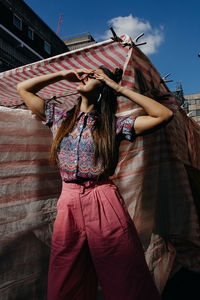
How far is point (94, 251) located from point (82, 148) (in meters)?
0.60

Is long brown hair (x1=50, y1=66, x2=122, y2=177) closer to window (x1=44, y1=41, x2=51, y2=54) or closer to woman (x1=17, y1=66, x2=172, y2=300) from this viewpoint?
woman (x1=17, y1=66, x2=172, y2=300)

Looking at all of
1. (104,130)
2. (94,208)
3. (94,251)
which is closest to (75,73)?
(104,130)

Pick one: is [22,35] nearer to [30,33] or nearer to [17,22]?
[17,22]

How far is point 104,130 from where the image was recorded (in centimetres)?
136

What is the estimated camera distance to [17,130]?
70.4 inches

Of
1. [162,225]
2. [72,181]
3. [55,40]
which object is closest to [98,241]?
[72,181]

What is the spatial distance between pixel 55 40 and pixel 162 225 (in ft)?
69.8

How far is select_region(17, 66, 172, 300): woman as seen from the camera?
46.3 inches

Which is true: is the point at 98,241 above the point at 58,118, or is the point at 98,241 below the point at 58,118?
below

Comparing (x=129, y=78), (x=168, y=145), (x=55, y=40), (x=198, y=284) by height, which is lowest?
(x=198, y=284)

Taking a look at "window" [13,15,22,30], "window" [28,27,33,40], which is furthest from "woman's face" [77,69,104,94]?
"window" [28,27,33,40]

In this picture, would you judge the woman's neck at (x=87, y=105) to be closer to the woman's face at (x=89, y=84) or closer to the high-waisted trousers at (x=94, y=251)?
the woman's face at (x=89, y=84)

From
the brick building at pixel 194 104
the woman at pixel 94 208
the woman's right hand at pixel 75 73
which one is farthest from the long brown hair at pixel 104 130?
the brick building at pixel 194 104

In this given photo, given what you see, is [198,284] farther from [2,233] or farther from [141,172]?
[2,233]
